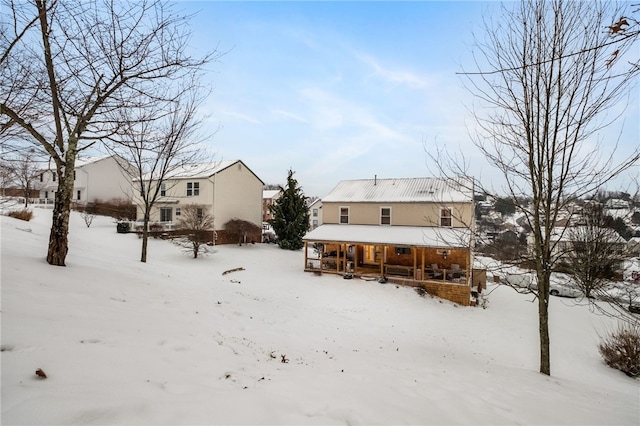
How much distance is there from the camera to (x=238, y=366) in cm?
458

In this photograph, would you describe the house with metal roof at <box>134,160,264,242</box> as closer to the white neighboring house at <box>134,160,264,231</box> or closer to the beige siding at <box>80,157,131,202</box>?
the white neighboring house at <box>134,160,264,231</box>

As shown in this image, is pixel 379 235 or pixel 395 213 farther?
pixel 395 213

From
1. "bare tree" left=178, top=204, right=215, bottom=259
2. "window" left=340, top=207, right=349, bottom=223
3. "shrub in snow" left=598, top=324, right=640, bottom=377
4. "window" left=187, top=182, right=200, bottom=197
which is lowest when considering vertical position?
"shrub in snow" left=598, top=324, right=640, bottom=377

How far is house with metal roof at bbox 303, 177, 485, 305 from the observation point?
17.8 metres

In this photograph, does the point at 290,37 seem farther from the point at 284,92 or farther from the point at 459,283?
the point at 459,283

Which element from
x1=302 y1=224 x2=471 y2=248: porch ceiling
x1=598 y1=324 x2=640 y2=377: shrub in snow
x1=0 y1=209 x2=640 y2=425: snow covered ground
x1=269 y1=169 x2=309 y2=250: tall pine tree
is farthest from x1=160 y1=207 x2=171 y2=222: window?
x1=598 y1=324 x2=640 y2=377: shrub in snow

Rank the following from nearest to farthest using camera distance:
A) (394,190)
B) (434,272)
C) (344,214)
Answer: (434,272)
(394,190)
(344,214)

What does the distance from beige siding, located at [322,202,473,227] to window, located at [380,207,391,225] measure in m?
0.22

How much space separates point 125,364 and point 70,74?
Answer: 6.20 meters

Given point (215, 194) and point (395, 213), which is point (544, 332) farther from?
point (215, 194)

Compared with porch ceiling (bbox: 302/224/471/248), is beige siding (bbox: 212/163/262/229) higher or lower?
higher

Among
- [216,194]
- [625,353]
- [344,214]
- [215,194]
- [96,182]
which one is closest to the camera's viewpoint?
[625,353]

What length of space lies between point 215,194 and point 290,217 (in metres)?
7.20

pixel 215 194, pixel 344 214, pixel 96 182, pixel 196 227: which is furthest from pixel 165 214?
pixel 344 214
